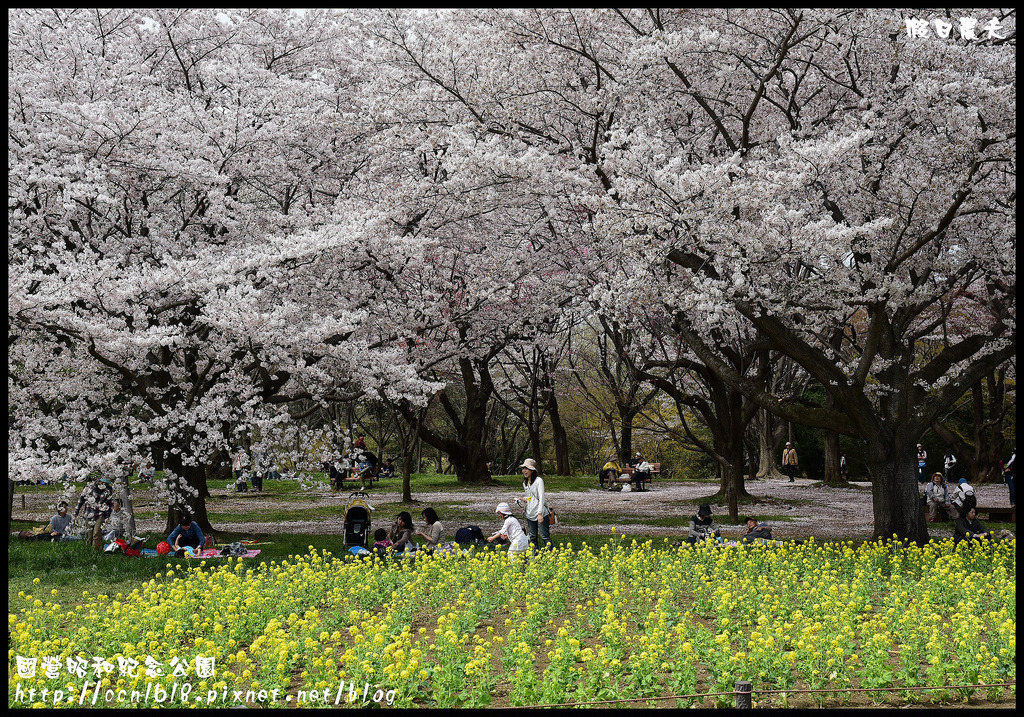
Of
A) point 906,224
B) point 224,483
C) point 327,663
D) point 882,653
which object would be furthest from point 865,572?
point 224,483

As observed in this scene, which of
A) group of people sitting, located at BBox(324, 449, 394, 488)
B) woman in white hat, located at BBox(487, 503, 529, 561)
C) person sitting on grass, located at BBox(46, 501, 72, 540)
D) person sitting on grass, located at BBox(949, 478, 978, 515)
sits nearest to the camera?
woman in white hat, located at BBox(487, 503, 529, 561)

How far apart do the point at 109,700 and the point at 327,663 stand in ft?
4.53

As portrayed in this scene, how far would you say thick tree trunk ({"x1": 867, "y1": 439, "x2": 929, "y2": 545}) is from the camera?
13.4 m

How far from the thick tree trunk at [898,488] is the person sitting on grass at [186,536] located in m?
10.1

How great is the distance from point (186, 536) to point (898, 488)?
1066cm

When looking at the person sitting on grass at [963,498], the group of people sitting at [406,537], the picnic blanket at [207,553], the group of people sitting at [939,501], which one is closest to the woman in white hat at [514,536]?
the group of people sitting at [406,537]

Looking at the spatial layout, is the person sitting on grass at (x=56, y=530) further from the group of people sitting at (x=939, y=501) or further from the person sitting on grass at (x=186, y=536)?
the group of people sitting at (x=939, y=501)

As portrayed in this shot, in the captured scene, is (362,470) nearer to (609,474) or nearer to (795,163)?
A: (609,474)

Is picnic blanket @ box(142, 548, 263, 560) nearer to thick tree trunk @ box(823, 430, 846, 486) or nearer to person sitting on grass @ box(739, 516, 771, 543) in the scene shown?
person sitting on grass @ box(739, 516, 771, 543)

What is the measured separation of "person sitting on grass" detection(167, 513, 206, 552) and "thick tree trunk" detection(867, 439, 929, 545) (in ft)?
33.2

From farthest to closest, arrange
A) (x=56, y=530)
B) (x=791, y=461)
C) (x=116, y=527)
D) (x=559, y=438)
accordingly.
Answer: (x=559, y=438) → (x=791, y=461) → (x=56, y=530) → (x=116, y=527)

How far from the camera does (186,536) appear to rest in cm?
1304

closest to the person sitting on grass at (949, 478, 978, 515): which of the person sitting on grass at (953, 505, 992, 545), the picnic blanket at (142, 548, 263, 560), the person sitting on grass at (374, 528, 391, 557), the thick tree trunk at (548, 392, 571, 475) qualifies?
the person sitting on grass at (953, 505, 992, 545)

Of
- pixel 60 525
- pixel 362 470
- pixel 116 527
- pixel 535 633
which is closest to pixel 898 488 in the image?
→ pixel 535 633
